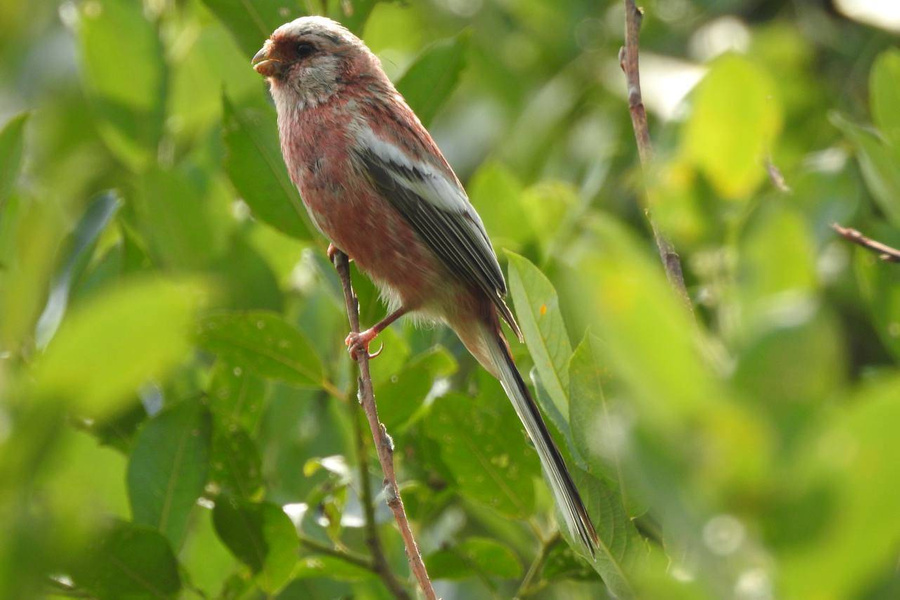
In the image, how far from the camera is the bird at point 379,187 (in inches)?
165

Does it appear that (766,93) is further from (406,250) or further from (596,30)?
(596,30)

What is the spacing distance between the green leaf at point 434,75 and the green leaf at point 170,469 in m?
1.32

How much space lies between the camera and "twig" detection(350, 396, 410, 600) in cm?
314

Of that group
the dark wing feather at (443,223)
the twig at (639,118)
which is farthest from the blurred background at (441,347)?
the dark wing feather at (443,223)

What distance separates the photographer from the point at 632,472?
1.24m

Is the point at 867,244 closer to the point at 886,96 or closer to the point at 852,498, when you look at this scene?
the point at 886,96

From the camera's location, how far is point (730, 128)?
2.00 m

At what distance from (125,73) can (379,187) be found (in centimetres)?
113

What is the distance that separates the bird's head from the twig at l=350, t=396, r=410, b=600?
1.86m

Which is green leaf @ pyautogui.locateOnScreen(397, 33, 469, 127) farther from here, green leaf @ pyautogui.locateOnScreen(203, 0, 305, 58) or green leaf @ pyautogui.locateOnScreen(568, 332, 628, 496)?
green leaf @ pyautogui.locateOnScreen(568, 332, 628, 496)

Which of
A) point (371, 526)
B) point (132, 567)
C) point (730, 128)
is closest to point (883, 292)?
point (730, 128)

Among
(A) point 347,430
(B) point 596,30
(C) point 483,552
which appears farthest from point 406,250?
(B) point 596,30

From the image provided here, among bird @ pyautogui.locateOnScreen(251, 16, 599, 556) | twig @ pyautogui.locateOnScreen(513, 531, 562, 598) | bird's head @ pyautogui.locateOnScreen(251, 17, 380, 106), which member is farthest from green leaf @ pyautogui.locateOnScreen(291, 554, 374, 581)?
bird's head @ pyautogui.locateOnScreen(251, 17, 380, 106)

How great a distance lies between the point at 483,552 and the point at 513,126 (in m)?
3.68
